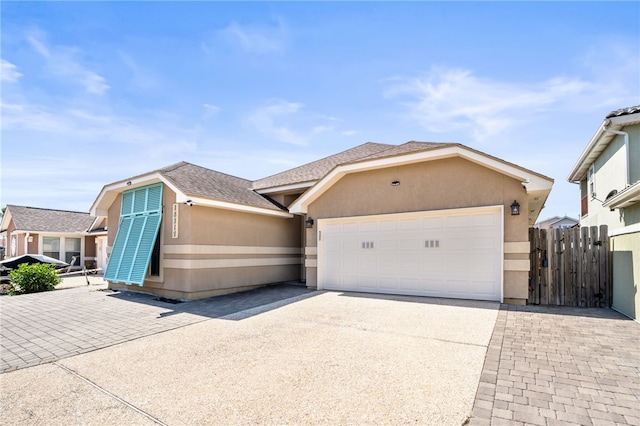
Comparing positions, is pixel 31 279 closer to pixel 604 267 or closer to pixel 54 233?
pixel 54 233

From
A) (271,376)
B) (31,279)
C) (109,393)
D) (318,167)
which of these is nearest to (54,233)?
(31,279)

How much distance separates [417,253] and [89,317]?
890 cm

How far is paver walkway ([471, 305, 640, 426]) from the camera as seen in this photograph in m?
3.13

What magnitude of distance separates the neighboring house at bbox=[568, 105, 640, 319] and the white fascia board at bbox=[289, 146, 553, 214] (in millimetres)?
1805

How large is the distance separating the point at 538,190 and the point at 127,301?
39.8ft

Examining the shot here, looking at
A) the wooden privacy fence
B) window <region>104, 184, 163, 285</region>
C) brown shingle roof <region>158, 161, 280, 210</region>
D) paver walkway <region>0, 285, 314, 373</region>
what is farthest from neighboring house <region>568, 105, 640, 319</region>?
window <region>104, 184, 163, 285</region>

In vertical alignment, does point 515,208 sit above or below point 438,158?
below

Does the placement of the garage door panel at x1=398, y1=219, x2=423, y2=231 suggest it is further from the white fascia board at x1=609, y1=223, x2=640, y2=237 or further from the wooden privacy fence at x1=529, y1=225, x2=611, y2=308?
the white fascia board at x1=609, y1=223, x2=640, y2=237

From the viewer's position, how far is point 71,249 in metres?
25.6

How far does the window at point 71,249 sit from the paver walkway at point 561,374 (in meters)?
30.3

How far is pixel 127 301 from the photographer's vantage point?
1002cm

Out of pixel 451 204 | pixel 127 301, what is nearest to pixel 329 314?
pixel 451 204

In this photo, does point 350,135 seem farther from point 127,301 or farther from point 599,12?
point 127,301

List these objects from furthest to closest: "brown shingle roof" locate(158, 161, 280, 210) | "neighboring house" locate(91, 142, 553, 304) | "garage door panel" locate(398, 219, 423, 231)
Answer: "brown shingle roof" locate(158, 161, 280, 210) < "garage door panel" locate(398, 219, 423, 231) < "neighboring house" locate(91, 142, 553, 304)
